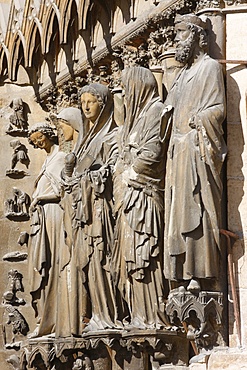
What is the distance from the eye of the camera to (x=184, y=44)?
10172 millimetres

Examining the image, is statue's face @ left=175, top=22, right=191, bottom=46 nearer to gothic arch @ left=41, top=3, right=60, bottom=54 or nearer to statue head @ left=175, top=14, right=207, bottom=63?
statue head @ left=175, top=14, right=207, bottom=63

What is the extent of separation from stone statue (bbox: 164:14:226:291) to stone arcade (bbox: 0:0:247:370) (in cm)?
1

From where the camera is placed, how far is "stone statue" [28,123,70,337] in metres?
12.6

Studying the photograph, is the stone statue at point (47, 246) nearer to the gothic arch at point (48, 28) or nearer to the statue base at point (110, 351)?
the statue base at point (110, 351)

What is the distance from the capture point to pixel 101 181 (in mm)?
11477

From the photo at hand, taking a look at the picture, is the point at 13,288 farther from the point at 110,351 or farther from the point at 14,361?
the point at 110,351

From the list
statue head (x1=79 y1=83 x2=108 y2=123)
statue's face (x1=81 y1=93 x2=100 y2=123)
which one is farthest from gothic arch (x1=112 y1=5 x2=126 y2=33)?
statue's face (x1=81 y1=93 x2=100 y2=123)

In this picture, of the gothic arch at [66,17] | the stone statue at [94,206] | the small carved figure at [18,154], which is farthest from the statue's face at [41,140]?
the stone statue at [94,206]

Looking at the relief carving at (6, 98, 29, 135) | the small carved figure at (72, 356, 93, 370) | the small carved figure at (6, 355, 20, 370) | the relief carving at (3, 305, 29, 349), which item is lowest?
the small carved figure at (72, 356, 93, 370)

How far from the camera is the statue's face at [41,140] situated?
13430mm

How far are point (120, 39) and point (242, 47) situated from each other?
2.10m

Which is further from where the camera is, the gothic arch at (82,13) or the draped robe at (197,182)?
the gothic arch at (82,13)

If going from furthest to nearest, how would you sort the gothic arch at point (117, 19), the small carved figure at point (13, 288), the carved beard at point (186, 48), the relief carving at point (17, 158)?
the relief carving at point (17, 158) < the small carved figure at point (13, 288) < the gothic arch at point (117, 19) < the carved beard at point (186, 48)

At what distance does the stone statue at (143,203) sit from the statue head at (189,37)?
1.70 feet
